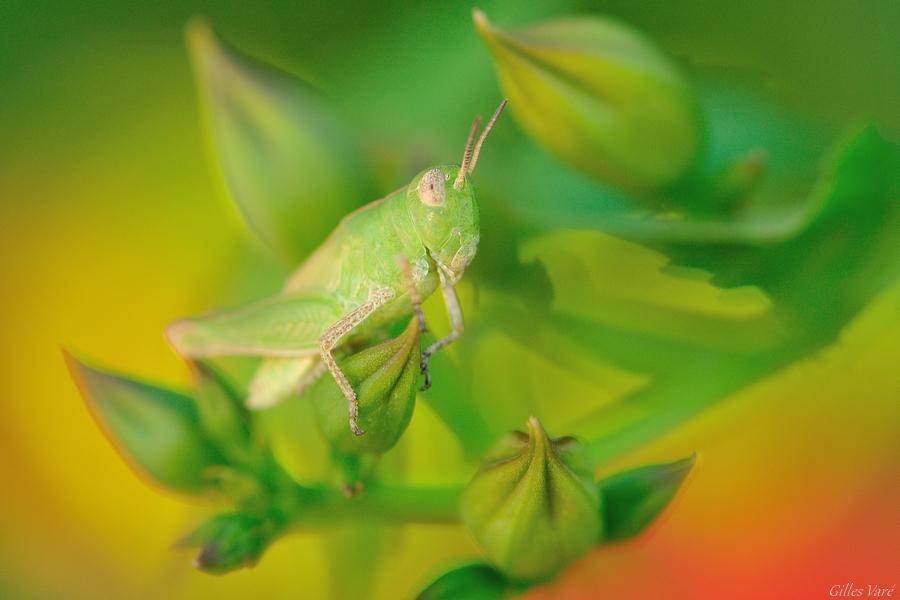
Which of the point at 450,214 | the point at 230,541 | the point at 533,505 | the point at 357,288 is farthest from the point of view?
the point at 357,288

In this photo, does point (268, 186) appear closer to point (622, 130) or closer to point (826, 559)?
point (622, 130)

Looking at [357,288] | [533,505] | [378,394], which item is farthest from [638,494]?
[357,288]

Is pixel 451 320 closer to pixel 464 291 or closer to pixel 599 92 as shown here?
pixel 464 291

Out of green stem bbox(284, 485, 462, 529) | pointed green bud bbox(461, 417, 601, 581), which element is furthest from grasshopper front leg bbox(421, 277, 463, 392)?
pointed green bud bbox(461, 417, 601, 581)

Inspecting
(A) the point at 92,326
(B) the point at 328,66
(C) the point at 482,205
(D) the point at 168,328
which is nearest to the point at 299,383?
(D) the point at 168,328
